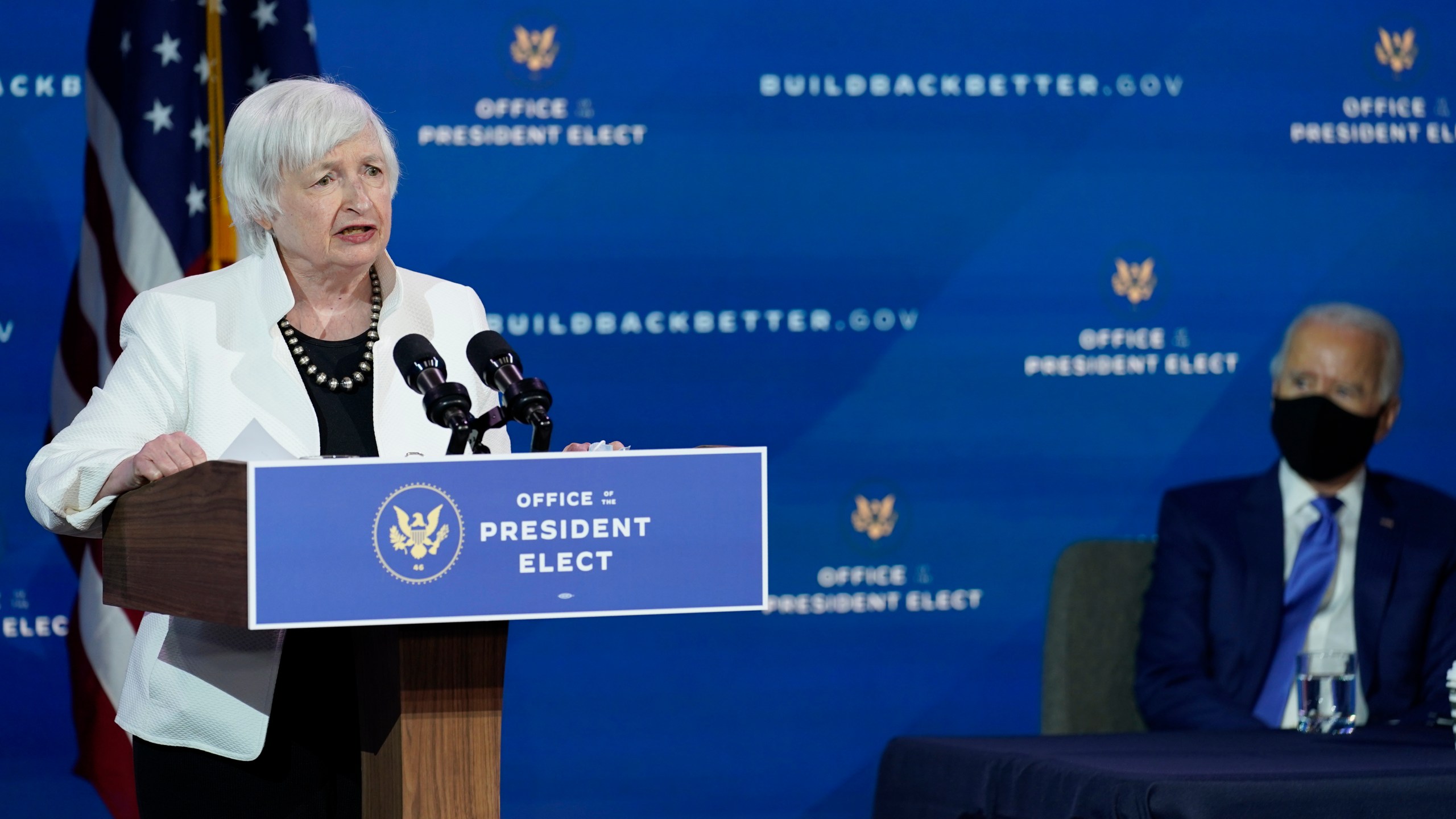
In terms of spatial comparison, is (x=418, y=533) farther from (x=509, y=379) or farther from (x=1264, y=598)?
(x=1264, y=598)

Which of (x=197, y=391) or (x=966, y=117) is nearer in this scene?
(x=197, y=391)

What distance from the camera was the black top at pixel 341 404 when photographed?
2049 millimetres

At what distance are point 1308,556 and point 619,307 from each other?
1.75 meters

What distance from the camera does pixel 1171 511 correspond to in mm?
3674


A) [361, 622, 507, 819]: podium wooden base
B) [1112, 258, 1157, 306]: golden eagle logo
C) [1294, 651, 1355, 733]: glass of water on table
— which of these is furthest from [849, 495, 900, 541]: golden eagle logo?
[361, 622, 507, 819]: podium wooden base

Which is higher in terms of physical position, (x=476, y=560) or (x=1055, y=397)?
(x=1055, y=397)

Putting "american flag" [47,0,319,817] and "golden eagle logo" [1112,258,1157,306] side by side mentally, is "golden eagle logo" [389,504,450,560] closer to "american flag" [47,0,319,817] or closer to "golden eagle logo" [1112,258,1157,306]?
"american flag" [47,0,319,817]

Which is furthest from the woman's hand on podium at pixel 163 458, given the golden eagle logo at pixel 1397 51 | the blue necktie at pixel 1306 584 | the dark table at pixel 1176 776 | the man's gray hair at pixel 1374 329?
the golden eagle logo at pixel 1397 51

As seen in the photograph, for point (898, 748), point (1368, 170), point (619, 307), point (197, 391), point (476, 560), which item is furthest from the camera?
point (1368, 170)

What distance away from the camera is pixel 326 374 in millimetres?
2086

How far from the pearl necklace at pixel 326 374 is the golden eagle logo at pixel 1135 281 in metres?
2.60

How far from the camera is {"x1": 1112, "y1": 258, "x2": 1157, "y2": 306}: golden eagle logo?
426 centimetres

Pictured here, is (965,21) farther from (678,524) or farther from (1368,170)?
(678,524)

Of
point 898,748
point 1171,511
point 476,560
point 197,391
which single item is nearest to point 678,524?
point 476,560
